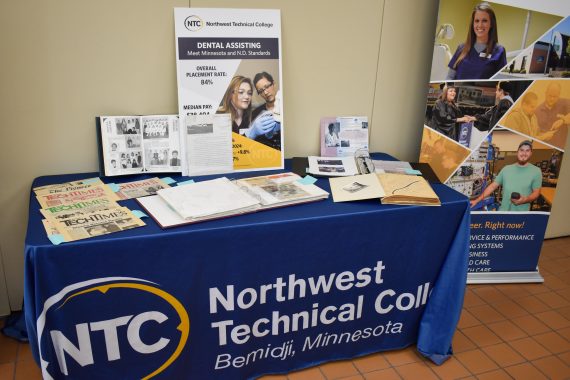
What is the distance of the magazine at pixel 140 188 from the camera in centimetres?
179

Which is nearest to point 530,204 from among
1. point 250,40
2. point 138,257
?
point 250,40

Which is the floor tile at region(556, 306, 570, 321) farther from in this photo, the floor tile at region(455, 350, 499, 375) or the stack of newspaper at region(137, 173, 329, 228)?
the stack of newspaper at region(137, 173, 329, 228)

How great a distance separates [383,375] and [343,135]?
46.6 inches

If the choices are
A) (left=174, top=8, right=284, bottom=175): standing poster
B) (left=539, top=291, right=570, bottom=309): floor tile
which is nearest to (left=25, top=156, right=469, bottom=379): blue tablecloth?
(left=174, top=8, right=284, bottom=175): standing poster

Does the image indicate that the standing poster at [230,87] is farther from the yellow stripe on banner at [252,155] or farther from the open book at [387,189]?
the open book at [387,189]

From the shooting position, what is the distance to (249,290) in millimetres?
1729

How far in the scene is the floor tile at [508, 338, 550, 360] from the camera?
→ 6.93ft

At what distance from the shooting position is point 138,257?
1.52m

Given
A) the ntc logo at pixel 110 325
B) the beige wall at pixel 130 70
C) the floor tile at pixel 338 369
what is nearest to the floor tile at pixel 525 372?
the floor tile at pixel 338 369

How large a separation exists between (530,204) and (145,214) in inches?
84.5

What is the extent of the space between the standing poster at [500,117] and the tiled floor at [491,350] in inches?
8.5

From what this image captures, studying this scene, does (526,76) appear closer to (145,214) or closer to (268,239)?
(268,239)

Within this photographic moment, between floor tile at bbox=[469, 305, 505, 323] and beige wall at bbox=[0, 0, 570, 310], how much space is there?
1.15 metres

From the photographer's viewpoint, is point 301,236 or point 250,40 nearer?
point 301,236
